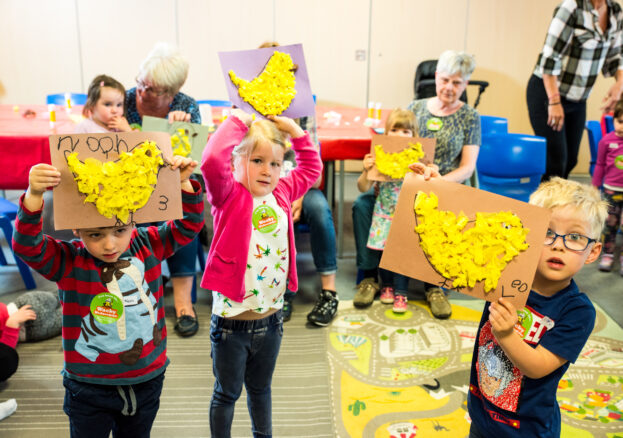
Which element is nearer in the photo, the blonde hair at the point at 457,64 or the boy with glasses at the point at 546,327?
the boy with glasses at the point at 546,327

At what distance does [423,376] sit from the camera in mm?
2348

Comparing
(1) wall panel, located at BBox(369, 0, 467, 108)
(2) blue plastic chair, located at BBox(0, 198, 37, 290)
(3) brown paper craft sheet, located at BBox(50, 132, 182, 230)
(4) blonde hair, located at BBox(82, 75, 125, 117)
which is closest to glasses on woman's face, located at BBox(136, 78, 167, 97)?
(4) blonde hair, located at BBox(82, 75, 125, 117)

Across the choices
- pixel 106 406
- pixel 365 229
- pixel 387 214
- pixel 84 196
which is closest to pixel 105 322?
pixel 106 406

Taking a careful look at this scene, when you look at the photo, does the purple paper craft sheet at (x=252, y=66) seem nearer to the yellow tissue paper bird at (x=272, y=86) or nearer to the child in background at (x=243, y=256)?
the yellow tissue paper bird at (x=272, y=86)

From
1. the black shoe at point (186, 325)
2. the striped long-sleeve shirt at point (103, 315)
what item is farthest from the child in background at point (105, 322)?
the black shoe at point (186, 325)

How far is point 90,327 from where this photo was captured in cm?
135

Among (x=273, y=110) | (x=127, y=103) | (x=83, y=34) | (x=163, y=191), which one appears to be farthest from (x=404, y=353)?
(x=83, y=34)

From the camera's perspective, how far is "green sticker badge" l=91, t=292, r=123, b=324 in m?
1.35

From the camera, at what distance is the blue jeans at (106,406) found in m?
1.37

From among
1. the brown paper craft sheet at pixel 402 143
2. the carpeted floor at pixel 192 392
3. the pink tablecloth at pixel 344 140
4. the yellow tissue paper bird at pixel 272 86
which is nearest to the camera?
the yellow tissue paper bird at pixel 272 86

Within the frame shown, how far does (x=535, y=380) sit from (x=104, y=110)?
2.19 meters

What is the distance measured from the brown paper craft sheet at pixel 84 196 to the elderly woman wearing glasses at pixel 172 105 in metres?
1.26

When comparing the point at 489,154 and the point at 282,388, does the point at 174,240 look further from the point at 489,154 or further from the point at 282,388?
the point at 489,154

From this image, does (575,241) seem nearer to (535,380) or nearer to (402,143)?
A: (535,380)
